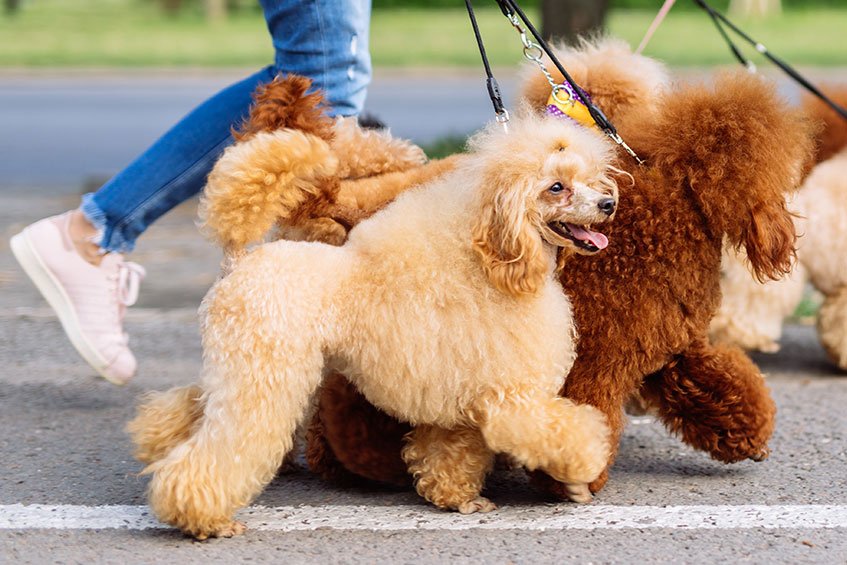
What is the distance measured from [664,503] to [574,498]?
250 millimetres

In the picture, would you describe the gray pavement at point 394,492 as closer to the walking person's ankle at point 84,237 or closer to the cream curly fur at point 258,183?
the walking person's ankle at point 84,237

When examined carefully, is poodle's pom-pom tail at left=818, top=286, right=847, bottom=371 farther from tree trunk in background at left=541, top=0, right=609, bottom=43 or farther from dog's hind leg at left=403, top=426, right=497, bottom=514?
tree trunk in background at left=541, top=0, right=609, bottom=43

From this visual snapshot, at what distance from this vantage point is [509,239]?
2699 millimetres

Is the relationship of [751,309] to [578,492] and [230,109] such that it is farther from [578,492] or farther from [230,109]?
[230,109]

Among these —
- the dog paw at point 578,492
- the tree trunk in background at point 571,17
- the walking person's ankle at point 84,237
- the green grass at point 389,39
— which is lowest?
the dog paw at point 578,492

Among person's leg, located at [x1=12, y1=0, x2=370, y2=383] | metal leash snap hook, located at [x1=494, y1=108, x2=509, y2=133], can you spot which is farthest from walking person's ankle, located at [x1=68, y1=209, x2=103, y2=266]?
metal leash snap hook, located at [x1=494, y1=108, x2=509, y2=133]

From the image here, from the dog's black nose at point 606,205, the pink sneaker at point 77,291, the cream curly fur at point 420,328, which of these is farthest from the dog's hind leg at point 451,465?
the pink sneaker at point 77,291

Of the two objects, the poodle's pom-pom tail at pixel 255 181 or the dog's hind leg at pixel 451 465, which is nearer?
the poodle's pom-pom tail at pixel 255 181

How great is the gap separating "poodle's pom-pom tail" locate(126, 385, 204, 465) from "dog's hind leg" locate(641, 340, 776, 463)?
1291 mm

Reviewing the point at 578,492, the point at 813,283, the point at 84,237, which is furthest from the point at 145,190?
the point at 813,283

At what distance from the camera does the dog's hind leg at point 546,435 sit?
279 cm

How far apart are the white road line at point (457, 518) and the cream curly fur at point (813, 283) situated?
150 centimetres

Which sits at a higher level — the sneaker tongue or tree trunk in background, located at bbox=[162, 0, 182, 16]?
tree trunk in background, located at bbox=[162, 0, 182, 16]

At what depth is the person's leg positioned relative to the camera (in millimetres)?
3539
